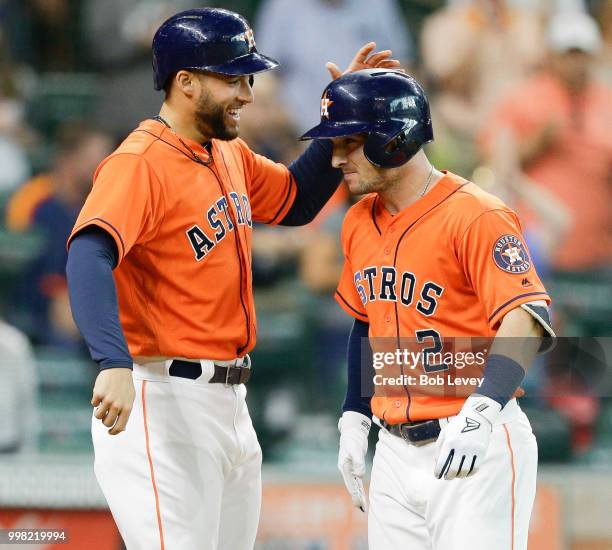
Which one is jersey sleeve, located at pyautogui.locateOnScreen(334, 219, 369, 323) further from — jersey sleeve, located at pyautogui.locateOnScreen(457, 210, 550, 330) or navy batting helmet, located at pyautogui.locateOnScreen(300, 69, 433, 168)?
jersey sleeve, located at pyautogui.locateOnScreen(457, 210, 550, 330)

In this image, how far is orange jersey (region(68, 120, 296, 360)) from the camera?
2.96m

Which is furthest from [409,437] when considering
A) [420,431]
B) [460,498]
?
[460,498]

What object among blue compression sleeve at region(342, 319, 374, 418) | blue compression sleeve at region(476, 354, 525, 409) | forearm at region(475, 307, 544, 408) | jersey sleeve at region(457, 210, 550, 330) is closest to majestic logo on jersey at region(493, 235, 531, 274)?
jersey sleeve at region(457, 210, 550, 330)

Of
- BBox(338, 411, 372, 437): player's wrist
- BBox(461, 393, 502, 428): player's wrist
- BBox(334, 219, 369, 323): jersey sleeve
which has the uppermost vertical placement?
BBox(334, 219, 369, 323): jersey sleeve

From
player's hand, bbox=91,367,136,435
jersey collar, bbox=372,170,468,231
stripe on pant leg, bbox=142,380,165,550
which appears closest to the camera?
player's hand, bbox=91,367,136,435

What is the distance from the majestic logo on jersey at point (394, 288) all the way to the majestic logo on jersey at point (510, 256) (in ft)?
0.66

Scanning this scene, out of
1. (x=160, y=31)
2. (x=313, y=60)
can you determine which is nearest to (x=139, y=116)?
(x=313, y=60)

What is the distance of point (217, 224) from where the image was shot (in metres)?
3.09

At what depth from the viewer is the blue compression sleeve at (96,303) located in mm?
2680

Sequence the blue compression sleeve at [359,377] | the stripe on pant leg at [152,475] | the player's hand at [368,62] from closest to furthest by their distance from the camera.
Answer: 1. the stripe on pant leg at [152,475]
2. the blue compression sleeve at [359,377]
3. the player's hand at [368,62]

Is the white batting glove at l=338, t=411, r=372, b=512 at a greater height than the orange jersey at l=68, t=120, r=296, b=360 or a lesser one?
lesser

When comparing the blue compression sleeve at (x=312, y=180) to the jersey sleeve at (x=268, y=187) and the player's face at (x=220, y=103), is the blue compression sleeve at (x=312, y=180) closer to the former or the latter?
the jersey sleeve at (x=268, y=187)

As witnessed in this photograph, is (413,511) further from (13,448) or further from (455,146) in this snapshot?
(455,146)

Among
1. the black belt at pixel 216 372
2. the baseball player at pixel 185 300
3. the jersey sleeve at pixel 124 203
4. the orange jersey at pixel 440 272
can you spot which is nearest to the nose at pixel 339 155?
the orange jersey at pixel 440 272
